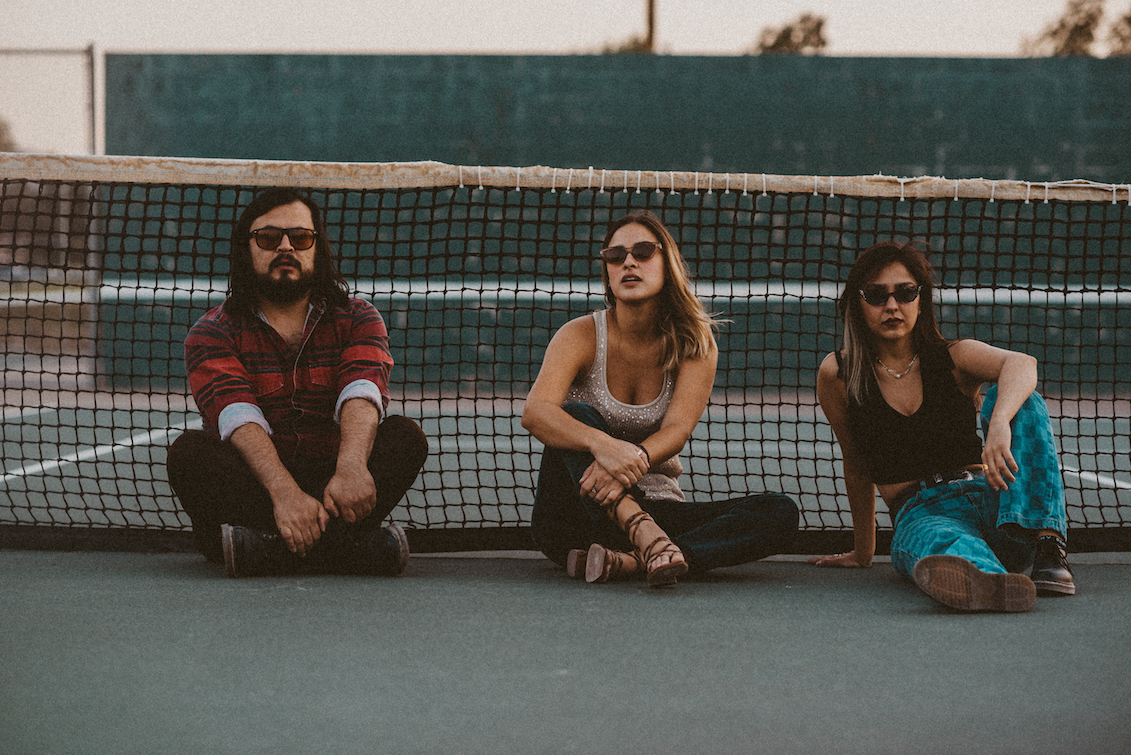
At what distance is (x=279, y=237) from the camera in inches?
131

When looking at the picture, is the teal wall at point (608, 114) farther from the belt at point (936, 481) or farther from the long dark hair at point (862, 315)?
the belt at point (936, 481)

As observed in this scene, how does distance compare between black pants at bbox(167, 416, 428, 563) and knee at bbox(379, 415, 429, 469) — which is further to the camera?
knee at bbox(379, 415, 429, 469)

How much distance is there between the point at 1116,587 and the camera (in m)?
3.24

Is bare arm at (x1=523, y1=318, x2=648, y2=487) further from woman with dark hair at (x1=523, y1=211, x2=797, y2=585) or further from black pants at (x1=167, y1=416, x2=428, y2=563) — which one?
black pants at (x1=167, y1=416, x2=428, y2=563)

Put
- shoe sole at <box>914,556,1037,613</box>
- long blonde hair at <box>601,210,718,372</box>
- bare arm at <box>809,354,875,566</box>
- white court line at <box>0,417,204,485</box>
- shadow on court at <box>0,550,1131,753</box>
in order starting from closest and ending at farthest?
shadow on court at <box>0,550,1131,753</box> → shoe sole at <box>914,556,1037,613</box> → bare arm at <box>809,354,875,566</box> → long blonde hair at <box>601,210,718,372</box> → white court line at <box>0,417,204,485</box>

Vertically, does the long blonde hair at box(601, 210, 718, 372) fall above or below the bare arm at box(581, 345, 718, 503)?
above

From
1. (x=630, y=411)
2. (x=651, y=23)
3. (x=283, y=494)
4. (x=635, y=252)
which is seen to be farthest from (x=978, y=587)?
(x=651, y=23)

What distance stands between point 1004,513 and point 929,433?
35 cm

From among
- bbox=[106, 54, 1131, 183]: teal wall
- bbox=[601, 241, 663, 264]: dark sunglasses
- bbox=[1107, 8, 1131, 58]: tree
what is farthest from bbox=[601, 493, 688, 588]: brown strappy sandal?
bbox=[1107, 8, 1131, 58]: tree

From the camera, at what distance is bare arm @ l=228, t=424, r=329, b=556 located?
3068 mm

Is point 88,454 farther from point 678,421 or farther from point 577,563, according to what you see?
point 678,421

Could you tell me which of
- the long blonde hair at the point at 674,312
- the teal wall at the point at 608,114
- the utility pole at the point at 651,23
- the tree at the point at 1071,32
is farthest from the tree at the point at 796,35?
the long blonde hair at the point at 674,312

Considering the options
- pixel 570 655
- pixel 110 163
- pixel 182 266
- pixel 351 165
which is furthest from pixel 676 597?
pixel 182 266

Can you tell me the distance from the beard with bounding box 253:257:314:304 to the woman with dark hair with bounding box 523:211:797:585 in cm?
80
